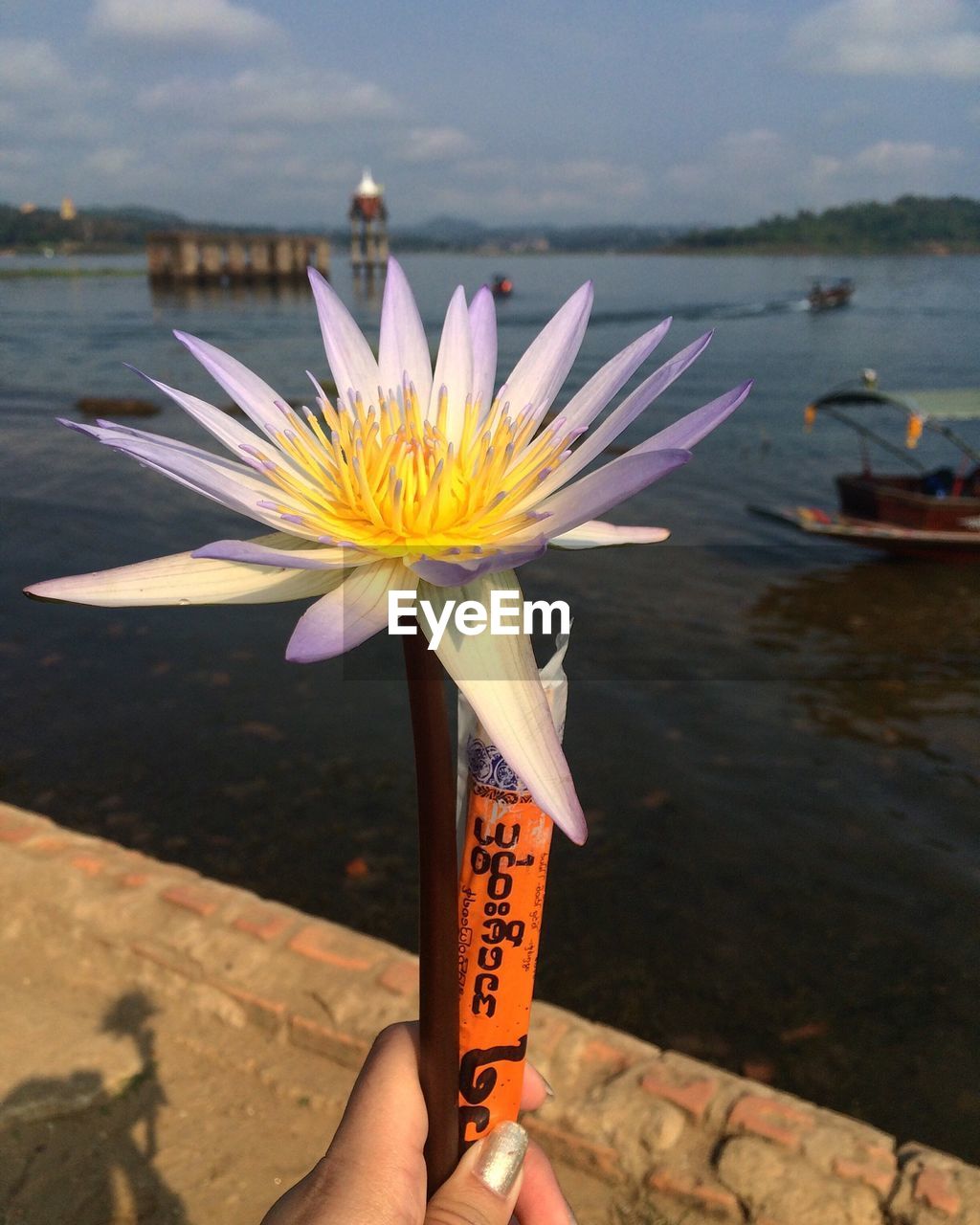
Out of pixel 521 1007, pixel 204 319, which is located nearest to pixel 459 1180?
pixel 521 1007

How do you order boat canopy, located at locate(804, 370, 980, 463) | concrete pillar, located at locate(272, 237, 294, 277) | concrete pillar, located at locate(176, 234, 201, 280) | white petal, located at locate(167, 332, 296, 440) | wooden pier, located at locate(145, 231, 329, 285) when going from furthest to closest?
concrete pillar, located at locate(272, 237, 294, 277) < wooden pier, located at locate(145, 231, 329, 285) < concrete pillar, located at locate(176, 234, 201, 280) < boat canopy, located at locate(804, 370, 980, 463) < white petal, located at locate(167, 332, 296, 440)

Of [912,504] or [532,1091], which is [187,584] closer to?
[532,1091]

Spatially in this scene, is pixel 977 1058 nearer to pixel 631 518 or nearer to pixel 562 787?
pixel 562 787

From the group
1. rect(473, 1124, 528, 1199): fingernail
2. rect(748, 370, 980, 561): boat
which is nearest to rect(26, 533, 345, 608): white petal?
rect(473, 1124, 528, 1199): fingernail

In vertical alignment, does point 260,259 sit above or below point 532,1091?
above

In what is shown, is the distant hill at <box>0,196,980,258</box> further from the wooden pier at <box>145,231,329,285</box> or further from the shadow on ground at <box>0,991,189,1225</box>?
the shadow on ground at <box>0,991,189,1225</box>

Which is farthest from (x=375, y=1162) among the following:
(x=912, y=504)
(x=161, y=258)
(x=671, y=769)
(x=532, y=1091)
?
(x=161, y=258)

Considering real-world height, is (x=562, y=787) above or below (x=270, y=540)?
below
